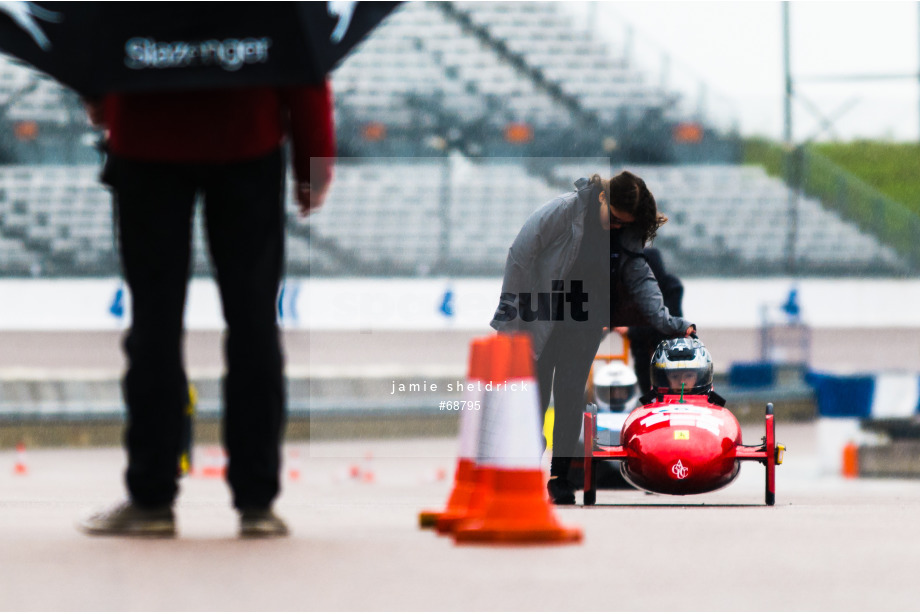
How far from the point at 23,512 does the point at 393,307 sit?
56.1 ft

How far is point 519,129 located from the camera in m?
26.4

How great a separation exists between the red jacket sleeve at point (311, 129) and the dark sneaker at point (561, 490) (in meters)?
2.73

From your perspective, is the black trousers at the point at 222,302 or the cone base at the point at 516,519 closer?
the black trousers at the point at 222,302

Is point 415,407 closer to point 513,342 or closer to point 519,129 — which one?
point 513,342

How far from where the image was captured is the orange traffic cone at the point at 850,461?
12.2m

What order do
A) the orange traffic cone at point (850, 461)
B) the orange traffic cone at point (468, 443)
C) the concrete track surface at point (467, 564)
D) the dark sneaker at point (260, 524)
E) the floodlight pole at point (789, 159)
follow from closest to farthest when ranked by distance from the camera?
the concrete track surface at point (467, 564) → the dark sneaker at point (260, 524) → the orange traffic cone at point (468, 443) → the orange traffic cone at point (850, 461) → the floodlight pole at point (789, 159)

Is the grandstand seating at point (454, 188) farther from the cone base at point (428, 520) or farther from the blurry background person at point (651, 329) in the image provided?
the cone base at point (428, 520)

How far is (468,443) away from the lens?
5117mm

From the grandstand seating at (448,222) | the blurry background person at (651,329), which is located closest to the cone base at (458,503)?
the blurry background person at (651,329)

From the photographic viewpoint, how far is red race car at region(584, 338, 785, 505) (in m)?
6.38

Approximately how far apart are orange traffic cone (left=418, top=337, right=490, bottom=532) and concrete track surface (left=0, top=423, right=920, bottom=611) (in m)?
0.09

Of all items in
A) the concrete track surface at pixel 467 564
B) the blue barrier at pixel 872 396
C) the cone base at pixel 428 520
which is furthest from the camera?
the blue barrier at pixel 872 396

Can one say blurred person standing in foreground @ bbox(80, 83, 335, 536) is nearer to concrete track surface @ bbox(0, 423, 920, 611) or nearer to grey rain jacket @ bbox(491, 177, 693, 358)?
concrete track surface @ bbox(0, 423, 920, 611)

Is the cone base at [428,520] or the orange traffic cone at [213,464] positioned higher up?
the cone base at [428,520]
